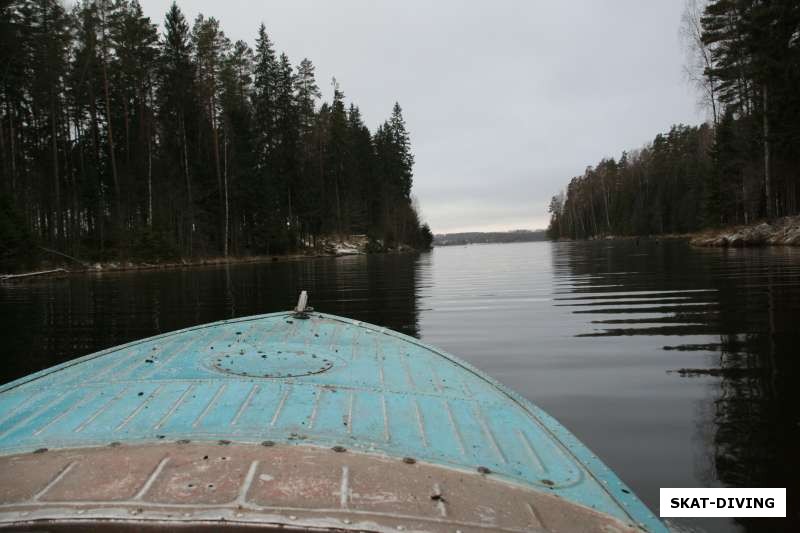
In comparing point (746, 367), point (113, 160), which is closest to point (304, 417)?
point (746, 367)

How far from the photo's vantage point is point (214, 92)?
40.0 metres

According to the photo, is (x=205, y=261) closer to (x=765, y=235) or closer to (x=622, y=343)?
(x=622, y=343)

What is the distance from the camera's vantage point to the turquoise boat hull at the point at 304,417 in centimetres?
216

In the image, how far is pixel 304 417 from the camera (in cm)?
254

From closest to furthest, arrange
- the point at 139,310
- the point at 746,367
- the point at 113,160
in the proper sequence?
the point at 746,367 → the point at 139,310 → the point at 113,160

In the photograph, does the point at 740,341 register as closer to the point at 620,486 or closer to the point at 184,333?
the point at 620,486

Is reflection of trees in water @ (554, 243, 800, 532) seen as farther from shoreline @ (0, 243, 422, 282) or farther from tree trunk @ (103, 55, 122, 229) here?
tree trunk @ (103, 55, 122, 229)

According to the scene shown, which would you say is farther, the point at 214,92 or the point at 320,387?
the point at 214,92

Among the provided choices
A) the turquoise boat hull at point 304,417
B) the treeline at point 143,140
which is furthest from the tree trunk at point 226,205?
the turquoise boat hull at point 304,417

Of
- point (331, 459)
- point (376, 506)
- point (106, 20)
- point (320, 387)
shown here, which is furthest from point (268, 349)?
point (106, 20)

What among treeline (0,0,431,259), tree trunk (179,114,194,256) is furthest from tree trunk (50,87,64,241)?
tree trunk (179,114,194,256)

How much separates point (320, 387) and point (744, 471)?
7.99ft

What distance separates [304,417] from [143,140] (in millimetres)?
37075

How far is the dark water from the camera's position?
3143mm
